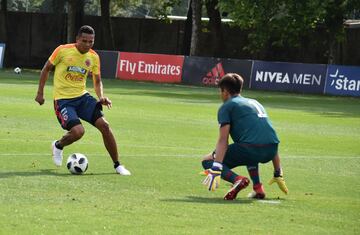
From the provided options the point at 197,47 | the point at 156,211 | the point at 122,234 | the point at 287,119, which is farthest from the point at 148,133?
the point at 197,47

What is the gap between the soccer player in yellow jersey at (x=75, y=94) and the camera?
1445 cm

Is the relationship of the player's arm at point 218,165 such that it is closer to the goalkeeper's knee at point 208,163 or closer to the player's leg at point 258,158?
the player's leg at point 258,158

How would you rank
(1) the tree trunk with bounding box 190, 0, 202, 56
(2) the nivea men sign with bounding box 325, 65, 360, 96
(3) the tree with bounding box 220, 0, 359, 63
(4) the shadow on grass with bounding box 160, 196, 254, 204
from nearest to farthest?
1. (4) the shadow on grass with bounding box 160, 196, 254, 204
2. (2) the nivea men sign with bounding box 325, 65, 360, 96
3. (3) the tree with bounding box 220, 0, 359, 63
4. (1) the tree trunk with bounding box 190, 0, 202, 56

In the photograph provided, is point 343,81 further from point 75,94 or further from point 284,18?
point 75,94

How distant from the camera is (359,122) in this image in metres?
27.3

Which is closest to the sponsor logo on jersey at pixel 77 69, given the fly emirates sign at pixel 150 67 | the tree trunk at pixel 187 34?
the fly emirates sign at pixel 150 67

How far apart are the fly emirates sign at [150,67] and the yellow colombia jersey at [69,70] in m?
30.3

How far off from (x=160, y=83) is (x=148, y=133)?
24.3 m

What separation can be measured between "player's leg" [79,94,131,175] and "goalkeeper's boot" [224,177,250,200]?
8.80ft

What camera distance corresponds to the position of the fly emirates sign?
149 feet

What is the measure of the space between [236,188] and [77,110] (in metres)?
3.74

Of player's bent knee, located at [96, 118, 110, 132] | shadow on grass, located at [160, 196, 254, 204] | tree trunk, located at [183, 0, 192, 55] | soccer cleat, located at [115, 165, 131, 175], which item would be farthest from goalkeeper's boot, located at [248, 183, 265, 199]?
tree trunk, located at [183, 0, 192, 55]

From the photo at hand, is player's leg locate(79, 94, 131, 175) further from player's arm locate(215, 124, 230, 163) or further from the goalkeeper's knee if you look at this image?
player's arm locate(215, 124, 230, 163)

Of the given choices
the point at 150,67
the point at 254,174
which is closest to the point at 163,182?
the point at 254,174
